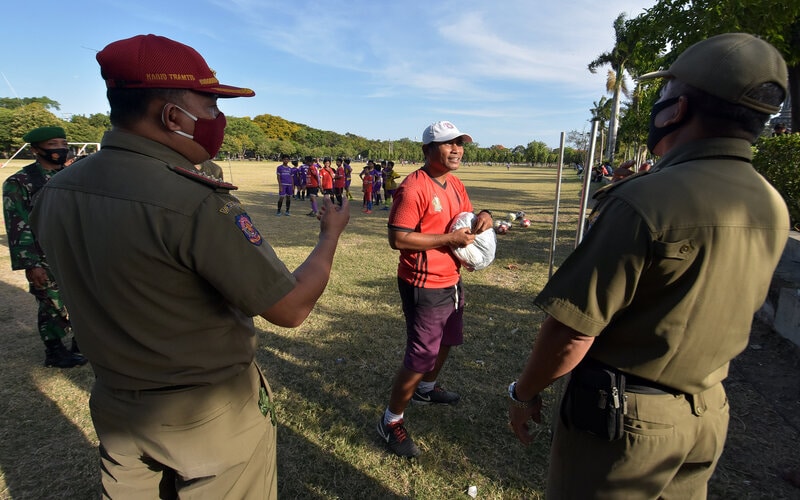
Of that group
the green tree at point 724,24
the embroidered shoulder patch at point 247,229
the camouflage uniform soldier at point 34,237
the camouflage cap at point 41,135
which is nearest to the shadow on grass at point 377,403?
the camouflage uniform soldier at point 34,237

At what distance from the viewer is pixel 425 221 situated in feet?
9.21

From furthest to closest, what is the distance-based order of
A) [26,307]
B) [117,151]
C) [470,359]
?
[26,307]
[470,359]
[117,151]

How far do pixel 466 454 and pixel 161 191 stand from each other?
2.66 meters

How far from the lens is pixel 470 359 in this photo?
4180 mm

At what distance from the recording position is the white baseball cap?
9.08ft

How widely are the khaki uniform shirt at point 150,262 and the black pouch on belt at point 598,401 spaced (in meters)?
1.04

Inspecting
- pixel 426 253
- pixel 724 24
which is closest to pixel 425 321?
pixel 426 253

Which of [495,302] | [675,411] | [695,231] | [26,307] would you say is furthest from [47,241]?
[26,307]

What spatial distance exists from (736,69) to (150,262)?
173cm

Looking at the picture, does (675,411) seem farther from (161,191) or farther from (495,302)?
(495,302)

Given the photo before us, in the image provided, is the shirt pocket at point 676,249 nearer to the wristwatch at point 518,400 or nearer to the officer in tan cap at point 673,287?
the officer in tan cap at point 673,287

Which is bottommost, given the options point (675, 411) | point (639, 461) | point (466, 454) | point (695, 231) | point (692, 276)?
point (466, 454)

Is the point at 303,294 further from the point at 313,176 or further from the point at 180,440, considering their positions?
the point at 313,176

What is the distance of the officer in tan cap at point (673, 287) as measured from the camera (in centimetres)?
115
